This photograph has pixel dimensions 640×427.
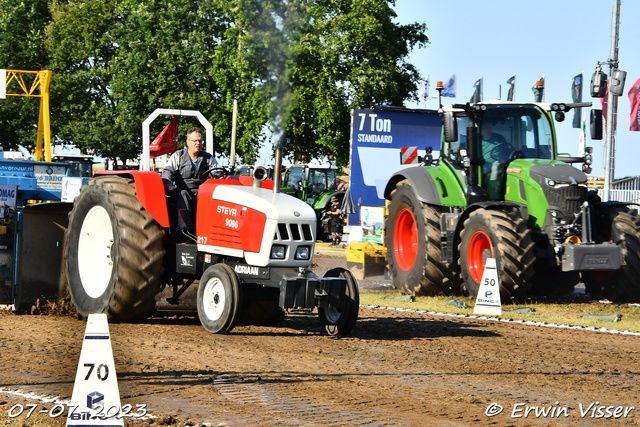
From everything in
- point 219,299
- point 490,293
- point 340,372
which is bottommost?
point 340,372

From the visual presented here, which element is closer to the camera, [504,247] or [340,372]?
[340,372]

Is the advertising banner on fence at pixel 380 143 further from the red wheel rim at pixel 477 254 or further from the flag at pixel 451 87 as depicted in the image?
the flag at pixel 451 87

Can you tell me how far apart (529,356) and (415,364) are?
1.18m

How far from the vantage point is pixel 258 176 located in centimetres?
758

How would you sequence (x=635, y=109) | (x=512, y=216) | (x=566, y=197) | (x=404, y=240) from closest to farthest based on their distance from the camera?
(x=566, y=197)
(x=512, y=216)
(x=404, y=240)
(x=635, y=109)

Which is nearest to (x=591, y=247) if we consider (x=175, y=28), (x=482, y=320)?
(x=482, y=320)

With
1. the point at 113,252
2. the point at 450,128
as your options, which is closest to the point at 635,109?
the point at 450,128

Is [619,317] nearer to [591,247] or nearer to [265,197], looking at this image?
[591,247]

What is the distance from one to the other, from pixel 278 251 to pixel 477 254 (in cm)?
453

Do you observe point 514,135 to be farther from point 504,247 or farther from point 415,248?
point 415,248

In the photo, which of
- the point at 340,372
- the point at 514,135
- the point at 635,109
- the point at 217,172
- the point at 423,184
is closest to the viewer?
the point at 340,372

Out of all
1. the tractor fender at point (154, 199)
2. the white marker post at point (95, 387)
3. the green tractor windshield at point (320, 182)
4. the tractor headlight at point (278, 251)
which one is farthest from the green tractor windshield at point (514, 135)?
the green tractor windshield at point (320, 182)

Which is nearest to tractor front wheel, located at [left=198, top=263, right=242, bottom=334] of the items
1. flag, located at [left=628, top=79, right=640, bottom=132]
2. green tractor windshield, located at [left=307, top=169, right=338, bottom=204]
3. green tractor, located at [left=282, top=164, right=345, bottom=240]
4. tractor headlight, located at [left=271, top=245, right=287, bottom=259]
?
tractor headlight, located at [left=271, top=245, right=287, bottom=259]

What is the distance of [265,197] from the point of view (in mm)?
7512
